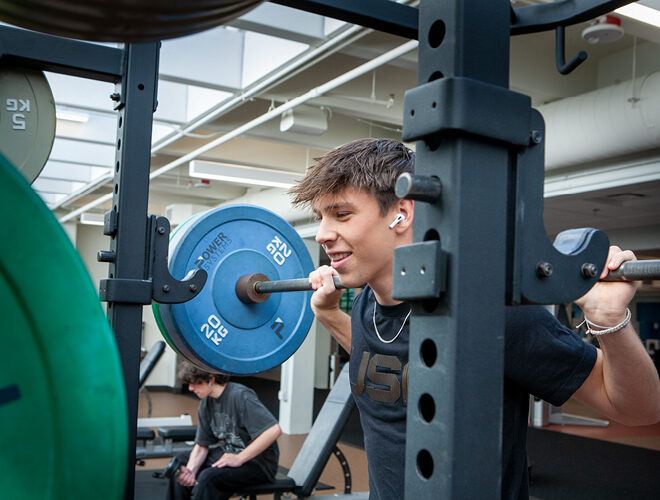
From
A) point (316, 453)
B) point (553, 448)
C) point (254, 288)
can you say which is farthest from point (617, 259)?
point (553, 448)

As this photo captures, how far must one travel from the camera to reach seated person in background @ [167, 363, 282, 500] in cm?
366

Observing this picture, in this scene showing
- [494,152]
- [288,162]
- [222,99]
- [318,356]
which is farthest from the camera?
[318,356]

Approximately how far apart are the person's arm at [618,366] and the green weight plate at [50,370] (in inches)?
24.4

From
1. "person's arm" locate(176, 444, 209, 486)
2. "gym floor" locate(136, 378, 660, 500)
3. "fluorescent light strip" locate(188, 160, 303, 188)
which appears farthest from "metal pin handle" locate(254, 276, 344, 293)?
"fluorescent light strip" locate(188, 160, 303, 188)

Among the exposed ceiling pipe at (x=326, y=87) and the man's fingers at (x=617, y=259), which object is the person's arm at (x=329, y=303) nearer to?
the man's fingers at (x=617, y=259)

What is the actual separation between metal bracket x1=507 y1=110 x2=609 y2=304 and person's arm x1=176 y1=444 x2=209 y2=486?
137 inches

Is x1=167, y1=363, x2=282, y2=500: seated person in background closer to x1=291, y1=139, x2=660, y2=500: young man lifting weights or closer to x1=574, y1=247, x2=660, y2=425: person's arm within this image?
x1=291, y1=139, x2=660, y2=500: young man lifting weights

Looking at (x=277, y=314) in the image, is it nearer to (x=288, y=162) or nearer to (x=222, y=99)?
(x=222, y=99)

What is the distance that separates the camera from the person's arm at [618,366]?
904 millimetres

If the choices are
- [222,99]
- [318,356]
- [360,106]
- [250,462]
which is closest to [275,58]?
[222,99]

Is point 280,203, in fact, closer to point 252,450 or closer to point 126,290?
point 252,450

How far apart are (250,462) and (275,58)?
234cm

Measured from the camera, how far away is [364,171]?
1400mm

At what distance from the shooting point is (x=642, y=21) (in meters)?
2.87
